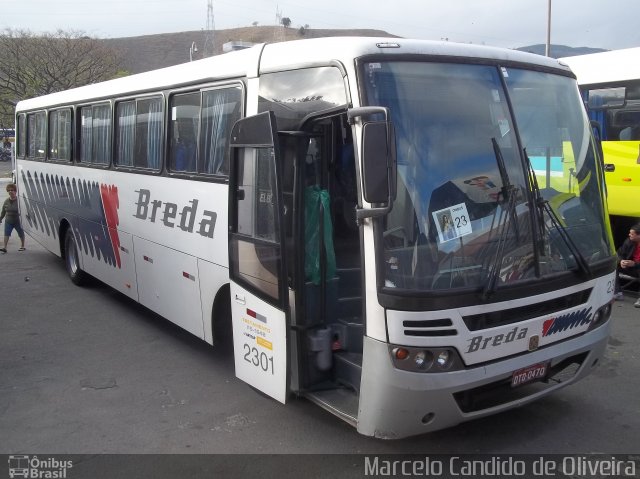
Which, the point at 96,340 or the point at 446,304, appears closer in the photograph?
the point at 446,304

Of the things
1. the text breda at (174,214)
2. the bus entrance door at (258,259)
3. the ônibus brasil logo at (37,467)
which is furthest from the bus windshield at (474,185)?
the ônibus brasil logo at (37,467)

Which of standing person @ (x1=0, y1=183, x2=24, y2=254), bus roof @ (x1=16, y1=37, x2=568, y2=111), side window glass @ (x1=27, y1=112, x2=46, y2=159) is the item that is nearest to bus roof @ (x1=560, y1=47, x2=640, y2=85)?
bus roof @ (x1=16, y1=37, x2=568, y2=111)

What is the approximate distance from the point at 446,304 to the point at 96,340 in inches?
196

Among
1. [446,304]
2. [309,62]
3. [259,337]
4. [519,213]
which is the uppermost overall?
[309,62]

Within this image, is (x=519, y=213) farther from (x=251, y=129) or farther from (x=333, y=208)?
(x=251, y=129)

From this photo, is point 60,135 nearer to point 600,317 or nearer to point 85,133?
point 85,133

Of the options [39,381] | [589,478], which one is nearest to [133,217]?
[39,381]

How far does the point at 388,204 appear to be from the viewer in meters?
3.67

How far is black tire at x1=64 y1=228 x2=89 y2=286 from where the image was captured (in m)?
9.86

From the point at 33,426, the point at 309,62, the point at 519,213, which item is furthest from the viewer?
the point at 33,426

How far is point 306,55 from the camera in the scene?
14.6ft

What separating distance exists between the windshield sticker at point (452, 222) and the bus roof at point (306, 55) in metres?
1.05

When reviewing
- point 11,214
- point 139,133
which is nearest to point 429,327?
point 139,133

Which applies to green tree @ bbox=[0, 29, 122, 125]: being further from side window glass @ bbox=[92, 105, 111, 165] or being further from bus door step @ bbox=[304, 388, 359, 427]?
bus door step @ bbox=[304, 388, 359, 427]
